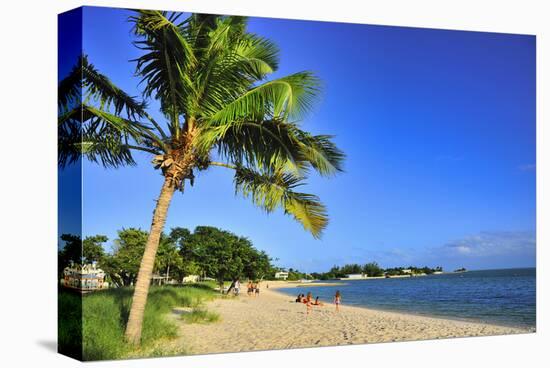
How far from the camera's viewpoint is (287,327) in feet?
46.2

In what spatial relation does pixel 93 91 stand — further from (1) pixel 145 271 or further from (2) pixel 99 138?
(1) pixel 145 271

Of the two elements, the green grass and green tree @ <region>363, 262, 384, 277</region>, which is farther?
green tree @ <region>363, 262, 384, 277</region>

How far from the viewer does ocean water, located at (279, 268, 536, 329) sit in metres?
15.6

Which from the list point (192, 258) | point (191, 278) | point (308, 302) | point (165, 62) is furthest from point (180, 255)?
point (165, 62)

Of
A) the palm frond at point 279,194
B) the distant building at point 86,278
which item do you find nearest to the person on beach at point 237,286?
the palm frond at point 279,194

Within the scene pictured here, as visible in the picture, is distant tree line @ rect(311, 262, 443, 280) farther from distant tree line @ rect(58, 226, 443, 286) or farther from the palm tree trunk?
the palm tree trunk

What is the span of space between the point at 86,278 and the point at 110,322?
672 millimetres

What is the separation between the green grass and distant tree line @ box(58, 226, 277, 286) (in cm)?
28

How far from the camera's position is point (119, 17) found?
1279 centimetres

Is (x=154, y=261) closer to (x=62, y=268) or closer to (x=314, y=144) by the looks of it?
(x=62, y=268)

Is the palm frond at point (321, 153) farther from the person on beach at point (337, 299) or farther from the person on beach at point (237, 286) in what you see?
the person on beach at point (237, 286)

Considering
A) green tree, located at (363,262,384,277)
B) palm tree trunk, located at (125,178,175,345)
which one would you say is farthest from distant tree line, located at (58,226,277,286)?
green tree, located at (363,262,384,277)

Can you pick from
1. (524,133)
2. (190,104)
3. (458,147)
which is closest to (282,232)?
(190,104)

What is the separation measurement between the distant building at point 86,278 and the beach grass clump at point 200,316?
1.34 metres
